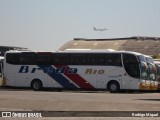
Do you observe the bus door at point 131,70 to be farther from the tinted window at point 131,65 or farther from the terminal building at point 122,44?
the terminal building at point 122,44

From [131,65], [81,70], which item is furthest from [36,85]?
[131,65]

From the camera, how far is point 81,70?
35594 millimetres

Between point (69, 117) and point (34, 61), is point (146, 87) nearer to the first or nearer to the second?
point (34, 61)

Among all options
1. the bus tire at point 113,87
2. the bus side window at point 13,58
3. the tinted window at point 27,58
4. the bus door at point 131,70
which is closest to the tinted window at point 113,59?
the bus door at point 131,70

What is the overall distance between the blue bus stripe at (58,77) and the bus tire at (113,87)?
269 cm

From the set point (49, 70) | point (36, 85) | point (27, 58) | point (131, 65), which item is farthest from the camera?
point (27, 58)

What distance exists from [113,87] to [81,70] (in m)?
2.69

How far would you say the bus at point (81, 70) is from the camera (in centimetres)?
3425

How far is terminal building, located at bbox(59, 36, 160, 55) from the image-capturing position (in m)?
96.2

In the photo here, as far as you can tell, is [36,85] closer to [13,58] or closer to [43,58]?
[43,58]

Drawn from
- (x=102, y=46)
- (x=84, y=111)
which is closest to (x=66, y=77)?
(x=84, y=111)

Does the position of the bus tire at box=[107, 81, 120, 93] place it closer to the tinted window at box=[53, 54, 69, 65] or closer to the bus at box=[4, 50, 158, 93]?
the bus at box=[4, 50, 158, 93]

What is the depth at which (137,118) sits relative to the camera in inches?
559

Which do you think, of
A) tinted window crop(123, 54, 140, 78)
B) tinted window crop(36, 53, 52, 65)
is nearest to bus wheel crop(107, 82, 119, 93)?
tinted window crop(123, 54, 140, 78)
